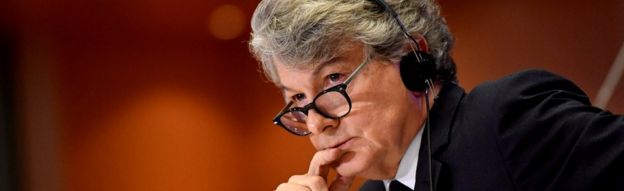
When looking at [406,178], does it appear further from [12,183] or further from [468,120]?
[12,183]

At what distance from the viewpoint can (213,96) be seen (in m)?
2.64

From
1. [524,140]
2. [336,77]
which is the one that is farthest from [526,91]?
[336,77]

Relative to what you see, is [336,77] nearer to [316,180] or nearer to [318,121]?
[318,121]

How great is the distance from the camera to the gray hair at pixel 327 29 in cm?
104

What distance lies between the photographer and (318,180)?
1212mm

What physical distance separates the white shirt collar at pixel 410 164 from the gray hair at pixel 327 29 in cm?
14

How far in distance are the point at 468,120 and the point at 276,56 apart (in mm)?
378

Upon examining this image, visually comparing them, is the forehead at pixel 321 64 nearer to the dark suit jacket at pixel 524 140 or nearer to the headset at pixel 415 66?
the headset at pixel 415 66

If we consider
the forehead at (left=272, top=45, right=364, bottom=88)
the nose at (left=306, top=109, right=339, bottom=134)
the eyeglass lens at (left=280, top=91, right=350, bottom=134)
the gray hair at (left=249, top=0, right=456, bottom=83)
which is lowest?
the nose at (left=306, top=109, right=339, bottom=134)

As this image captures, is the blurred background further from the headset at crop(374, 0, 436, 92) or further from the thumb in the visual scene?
the headset at crop(374, 0, 436, 92)

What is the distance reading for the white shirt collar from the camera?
1115mm

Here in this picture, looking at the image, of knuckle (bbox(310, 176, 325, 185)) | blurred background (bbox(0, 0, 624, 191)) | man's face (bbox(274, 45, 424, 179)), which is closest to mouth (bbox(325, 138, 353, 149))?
man's face (bbox(274, 45, 424, 179))

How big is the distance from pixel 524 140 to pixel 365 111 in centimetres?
28

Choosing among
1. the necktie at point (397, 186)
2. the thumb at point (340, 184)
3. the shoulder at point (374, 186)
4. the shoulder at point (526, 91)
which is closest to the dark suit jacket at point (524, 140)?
the shoulder at point (526, 91)
